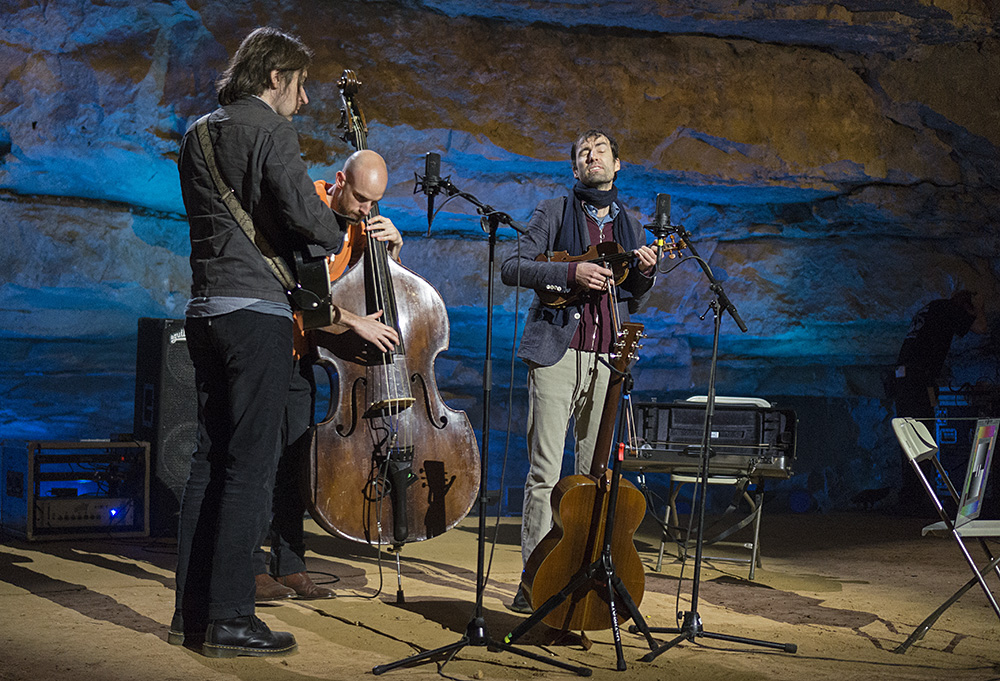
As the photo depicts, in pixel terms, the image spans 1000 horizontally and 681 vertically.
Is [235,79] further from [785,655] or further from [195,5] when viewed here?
[195,5]

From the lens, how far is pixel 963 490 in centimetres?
302

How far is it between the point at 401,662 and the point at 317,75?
364cm

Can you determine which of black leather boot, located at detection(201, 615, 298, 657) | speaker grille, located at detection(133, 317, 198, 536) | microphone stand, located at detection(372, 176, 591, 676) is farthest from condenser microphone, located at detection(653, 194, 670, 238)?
speaker grille, located at detection(133, 317, 198, 536)

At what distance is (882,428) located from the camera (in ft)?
26.0

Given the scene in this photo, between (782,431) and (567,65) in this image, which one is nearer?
(782,431)

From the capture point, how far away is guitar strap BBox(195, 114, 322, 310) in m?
2.36

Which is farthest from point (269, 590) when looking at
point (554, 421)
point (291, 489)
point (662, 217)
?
point (662, 217)

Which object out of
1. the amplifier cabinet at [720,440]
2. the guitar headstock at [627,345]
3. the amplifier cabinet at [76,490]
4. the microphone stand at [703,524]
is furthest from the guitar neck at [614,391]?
the amplifier cabinet at [76,490]

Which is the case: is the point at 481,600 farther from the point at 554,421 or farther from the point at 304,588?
the point at 304,588

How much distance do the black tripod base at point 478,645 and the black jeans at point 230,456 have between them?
0.46 metres

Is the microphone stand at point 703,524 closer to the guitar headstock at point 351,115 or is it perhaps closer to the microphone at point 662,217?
the microphone at point 662,217

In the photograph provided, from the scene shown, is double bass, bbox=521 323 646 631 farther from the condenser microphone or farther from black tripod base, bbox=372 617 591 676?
the condenser microphone

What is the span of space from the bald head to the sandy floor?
1.34 metres

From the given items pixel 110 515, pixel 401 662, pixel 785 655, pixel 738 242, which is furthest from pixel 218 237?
pixel 738 242
